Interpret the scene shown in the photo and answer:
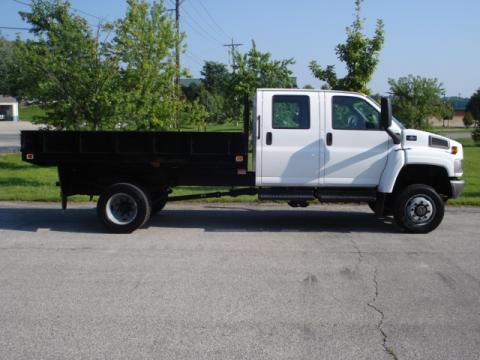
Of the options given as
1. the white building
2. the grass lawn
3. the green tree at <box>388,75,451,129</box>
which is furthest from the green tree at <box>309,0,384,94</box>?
the white building

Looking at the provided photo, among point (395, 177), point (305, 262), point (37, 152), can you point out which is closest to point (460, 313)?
point (305, 262)

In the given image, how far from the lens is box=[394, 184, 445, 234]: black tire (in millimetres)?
9062

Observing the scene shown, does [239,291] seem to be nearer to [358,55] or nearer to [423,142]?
[423,142]

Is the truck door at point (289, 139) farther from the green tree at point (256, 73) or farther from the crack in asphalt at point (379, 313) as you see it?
the green tree at point (256, 73)

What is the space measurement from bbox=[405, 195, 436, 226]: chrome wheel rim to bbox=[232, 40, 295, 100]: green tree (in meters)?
14.4

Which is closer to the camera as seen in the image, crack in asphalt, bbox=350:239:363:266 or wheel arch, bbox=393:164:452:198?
crack in asphalt, bbox=350:239:363:266

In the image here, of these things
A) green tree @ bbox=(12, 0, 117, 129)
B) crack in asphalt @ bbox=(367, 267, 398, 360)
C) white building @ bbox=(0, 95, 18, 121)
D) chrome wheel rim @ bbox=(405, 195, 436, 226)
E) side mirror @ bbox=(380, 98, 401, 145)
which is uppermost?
white building @ bbox=(0, 95, 18, 121)

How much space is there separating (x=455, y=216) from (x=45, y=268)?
784cm

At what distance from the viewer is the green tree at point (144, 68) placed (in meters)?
16.1

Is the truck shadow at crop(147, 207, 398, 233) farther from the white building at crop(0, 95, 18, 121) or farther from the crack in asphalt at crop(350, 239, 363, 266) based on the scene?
the white building at crop(0, 95, 18, 121)

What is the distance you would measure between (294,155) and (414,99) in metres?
24.2

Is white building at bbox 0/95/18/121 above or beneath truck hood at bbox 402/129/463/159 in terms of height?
above

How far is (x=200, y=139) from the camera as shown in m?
8.98

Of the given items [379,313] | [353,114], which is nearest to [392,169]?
[353,114]
